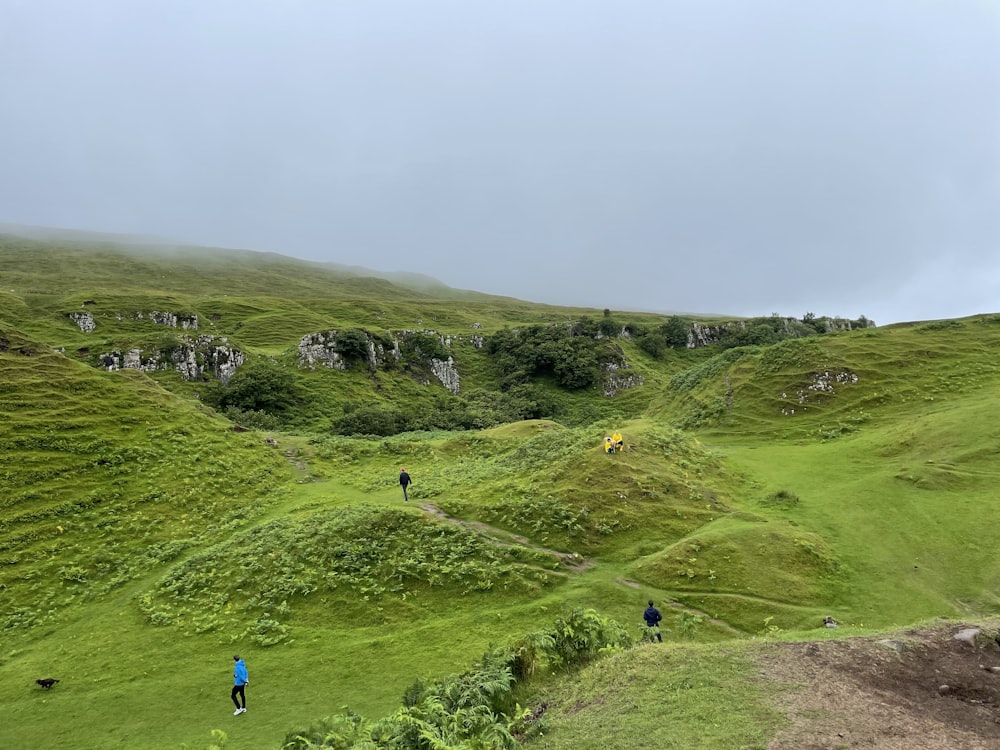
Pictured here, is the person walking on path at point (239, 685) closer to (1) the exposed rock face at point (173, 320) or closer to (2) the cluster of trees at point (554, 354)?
(2) the cluster of trees at point (554, 354)

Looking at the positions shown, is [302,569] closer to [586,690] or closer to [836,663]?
[586,690]

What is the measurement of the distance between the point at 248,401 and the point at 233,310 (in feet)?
217

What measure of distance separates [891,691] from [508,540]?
1732 cm

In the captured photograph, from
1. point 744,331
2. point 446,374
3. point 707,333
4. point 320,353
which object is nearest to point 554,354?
point 446,374

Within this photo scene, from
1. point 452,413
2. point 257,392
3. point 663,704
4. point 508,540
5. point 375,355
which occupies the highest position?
point 663,704

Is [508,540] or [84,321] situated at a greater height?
[508,540]

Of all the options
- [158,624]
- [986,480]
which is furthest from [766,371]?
[158,624]

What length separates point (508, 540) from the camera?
86.5 ft

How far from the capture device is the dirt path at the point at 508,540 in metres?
24.4

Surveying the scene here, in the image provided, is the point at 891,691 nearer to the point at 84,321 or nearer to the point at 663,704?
the point at 663,704

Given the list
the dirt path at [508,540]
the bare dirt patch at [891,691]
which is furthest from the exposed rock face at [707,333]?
the bare dirt patch at [891,691]

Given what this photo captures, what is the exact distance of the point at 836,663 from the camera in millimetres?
11992

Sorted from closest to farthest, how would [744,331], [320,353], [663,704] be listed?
[663,704]
[320,353]
[744,331]

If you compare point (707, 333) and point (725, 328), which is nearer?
point (707, 333)
